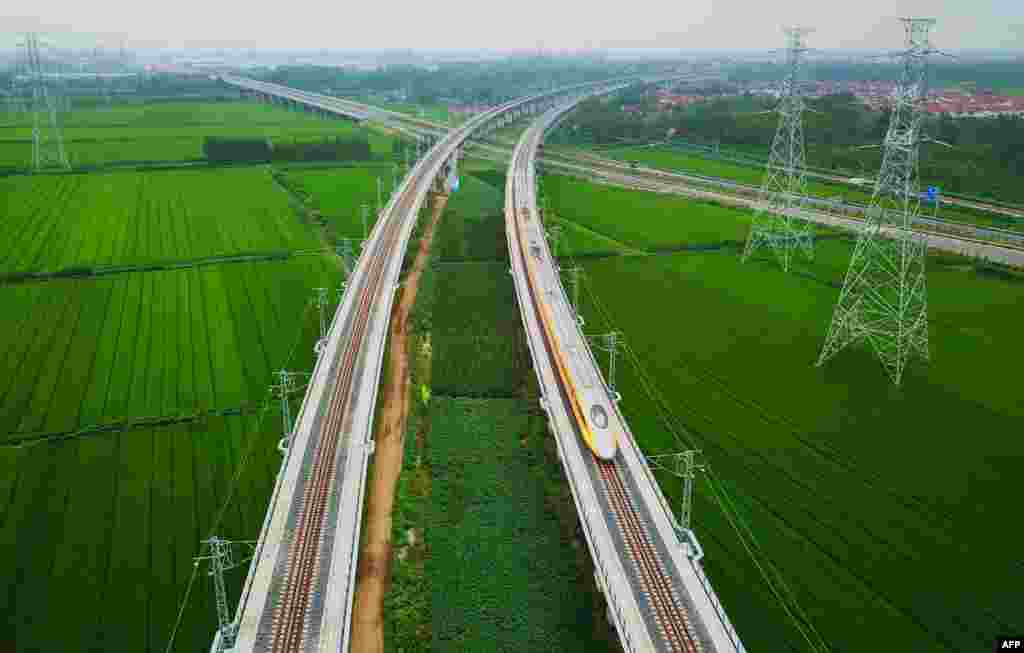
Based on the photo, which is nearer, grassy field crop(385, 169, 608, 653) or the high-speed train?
grassy field crop(385, 169, 608, 653)

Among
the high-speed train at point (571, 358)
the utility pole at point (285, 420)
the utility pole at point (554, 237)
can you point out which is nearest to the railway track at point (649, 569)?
the high-speed train at point (571, 358)

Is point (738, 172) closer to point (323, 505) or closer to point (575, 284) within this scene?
point (575, 284)

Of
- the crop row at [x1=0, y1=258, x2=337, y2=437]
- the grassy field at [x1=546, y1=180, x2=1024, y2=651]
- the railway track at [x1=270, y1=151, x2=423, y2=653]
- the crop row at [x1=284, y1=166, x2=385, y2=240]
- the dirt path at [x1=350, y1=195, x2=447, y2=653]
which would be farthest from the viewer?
the crop row at [x1=284, y1=166, x2=385, y2=240]

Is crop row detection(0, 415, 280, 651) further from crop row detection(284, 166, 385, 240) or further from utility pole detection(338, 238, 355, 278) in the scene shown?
crop row detection(284, 166, 385, 240)

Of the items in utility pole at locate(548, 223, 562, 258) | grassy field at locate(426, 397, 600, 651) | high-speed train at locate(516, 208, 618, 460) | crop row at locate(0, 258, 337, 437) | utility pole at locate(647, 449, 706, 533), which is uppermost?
utility pole at locate(548, 223, 562, 258)

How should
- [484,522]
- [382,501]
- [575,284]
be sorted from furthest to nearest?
[575,284] < [382,501] < [484,522]

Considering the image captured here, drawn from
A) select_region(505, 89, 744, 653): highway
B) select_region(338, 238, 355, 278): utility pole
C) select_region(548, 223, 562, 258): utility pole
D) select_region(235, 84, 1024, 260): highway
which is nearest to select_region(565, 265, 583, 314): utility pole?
select_region(505, 89, 744, 653): highway

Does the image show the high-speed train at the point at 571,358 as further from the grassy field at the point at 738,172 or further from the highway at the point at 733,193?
the grassy field at the point at 738,172

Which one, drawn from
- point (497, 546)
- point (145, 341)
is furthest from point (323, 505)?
point (145, 341)
